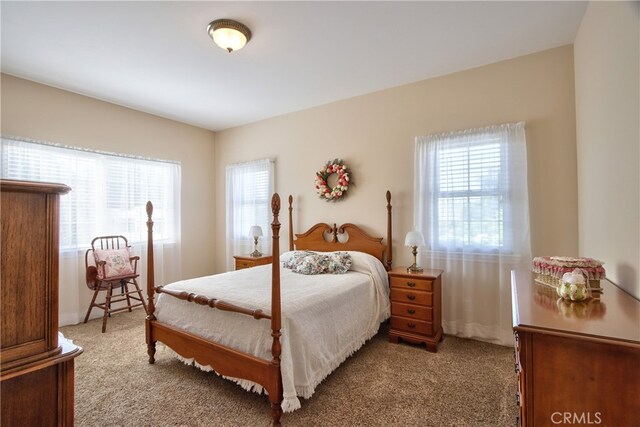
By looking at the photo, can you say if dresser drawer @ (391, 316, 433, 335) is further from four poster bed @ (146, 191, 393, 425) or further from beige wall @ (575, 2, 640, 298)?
beige wall @ (575, 2, 640, 298)

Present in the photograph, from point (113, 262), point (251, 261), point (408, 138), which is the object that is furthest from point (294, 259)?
point (113, 262)

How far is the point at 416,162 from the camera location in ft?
10.7

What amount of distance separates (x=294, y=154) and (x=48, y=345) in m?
3.77

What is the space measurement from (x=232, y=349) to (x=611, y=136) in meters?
2.66

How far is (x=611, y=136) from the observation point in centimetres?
171

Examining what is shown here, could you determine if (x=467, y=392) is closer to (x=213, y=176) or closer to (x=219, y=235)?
(x=219, y=235)

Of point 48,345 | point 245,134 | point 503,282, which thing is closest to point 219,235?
point 245,134

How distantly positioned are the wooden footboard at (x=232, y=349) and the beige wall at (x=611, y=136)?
1781 millimetres

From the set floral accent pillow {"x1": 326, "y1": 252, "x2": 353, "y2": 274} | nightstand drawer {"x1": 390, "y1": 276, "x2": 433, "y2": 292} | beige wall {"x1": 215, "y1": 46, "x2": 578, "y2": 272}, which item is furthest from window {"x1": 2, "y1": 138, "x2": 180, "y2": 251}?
nightstand drawer {"x1": 390, "y1": 276, "x2": 433, "y2": 292}

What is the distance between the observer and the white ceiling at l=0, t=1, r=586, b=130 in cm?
218

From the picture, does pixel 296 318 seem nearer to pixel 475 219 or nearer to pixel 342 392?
pixel 342 392

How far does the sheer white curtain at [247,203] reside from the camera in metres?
4.54

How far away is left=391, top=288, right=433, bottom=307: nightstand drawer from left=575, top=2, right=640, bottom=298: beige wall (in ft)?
4.10

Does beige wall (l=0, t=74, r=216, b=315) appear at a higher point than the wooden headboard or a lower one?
higher
